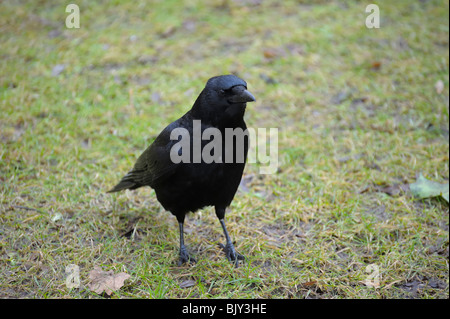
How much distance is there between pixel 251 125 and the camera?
5094 mm

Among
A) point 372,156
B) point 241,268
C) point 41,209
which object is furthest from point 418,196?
point 41,209

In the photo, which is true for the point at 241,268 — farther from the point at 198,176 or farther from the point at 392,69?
the point at 392,69

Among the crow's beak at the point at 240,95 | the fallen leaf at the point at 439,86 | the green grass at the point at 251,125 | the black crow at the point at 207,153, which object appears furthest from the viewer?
the fallen leaf at the point at 439,86

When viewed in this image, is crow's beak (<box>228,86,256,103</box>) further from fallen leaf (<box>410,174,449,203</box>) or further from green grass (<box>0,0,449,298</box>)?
fallen leaf (<box>410,174,449,203</box>)

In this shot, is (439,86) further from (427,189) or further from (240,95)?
(240,95)

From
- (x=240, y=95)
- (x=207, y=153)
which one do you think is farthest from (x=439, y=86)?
Answer: (x=207, y=153)

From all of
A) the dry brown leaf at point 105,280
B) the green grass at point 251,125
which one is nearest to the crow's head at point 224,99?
the green grass at point 251,125

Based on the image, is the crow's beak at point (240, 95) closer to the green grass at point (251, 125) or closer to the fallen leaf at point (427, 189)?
the green grass at point (251, 125)

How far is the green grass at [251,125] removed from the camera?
10.5 feet

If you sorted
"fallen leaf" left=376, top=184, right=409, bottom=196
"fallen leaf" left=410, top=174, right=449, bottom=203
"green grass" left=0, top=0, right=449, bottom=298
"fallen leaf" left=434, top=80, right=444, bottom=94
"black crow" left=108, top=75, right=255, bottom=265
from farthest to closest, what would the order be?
"fallen leaf" left=434, top=80, right=444, bottom=94 < "fallen leaf" left=376, top=184, right=409, bottom=196 < "fallen leaf" left=410, top=174, right=449, bottom=203 < "green grass" left=0, top=0, right=449, bottom=298 < "black crow" left=108, top=75, right=255, bottom=265

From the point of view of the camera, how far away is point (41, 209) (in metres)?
3.63

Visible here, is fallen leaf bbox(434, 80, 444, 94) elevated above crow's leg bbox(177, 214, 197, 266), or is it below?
above

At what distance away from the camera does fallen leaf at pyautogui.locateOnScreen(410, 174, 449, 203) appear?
153 inches

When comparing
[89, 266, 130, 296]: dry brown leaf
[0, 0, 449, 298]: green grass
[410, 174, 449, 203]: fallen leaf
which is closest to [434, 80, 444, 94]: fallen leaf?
[0, 0, 449, 298]: green grass
